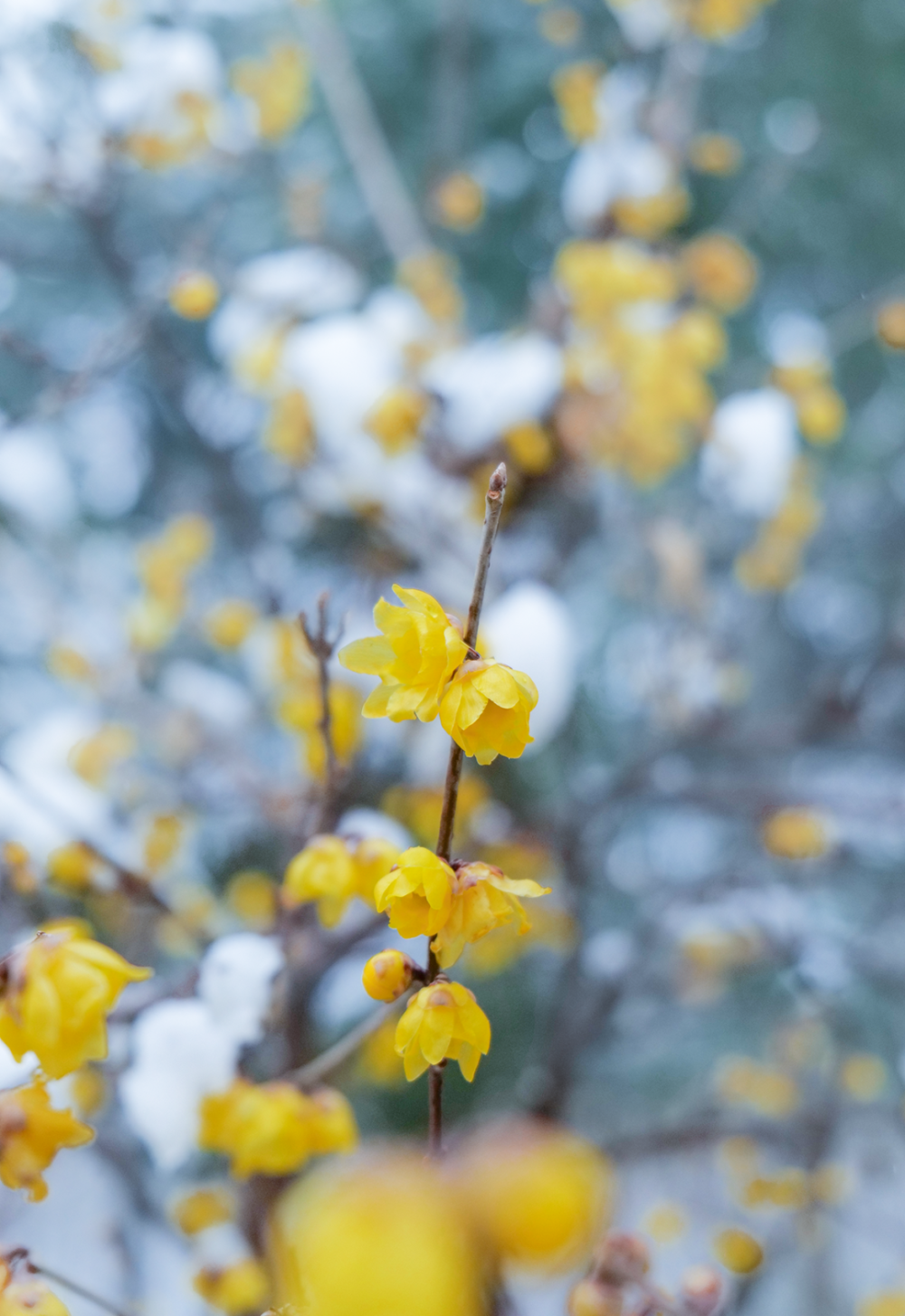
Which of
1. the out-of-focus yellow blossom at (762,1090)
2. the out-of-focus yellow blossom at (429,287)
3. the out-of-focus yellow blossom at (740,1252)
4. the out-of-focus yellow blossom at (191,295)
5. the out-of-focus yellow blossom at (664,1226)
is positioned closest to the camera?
the out-of-focus yellow blossom at (740,1252)

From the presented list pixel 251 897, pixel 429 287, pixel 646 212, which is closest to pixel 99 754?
pixel 251 897

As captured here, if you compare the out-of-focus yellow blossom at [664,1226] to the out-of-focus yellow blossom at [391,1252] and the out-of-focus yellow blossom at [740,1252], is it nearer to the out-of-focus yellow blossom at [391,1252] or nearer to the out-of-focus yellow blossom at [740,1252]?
the out-of-focus yellow blossom at [740,1252]

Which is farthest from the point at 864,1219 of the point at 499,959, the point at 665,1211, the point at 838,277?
the point at 838,277

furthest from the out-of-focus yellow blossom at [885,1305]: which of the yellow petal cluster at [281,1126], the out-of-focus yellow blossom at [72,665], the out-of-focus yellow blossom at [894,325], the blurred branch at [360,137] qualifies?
the blurred branch at [360,137]

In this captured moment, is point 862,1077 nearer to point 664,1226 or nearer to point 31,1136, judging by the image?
point 664,1226

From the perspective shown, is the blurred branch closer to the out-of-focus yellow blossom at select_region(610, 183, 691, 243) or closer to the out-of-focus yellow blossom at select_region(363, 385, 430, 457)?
the out-of-focus yellow blossom at select_region(610, 183, 691, 243)

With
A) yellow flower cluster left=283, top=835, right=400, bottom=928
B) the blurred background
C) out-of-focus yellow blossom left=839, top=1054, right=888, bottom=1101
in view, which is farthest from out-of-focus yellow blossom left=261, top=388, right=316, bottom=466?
out-of-focus yellow blossom left=839, top=1054, right=888, bottom=1101

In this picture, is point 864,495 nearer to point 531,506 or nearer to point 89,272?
point 531,506
